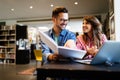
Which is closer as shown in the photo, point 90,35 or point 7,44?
point 90,35

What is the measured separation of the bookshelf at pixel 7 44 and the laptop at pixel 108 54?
31.0 feet

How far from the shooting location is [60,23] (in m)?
1.67

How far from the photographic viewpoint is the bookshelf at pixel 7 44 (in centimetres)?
1038

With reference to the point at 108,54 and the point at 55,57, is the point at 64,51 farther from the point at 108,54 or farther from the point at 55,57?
the point at 108,54

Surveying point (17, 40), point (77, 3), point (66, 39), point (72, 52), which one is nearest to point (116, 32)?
point (66, 39)

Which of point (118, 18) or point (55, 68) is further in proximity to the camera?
point (118, 18)

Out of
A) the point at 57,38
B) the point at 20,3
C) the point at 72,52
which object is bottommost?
the point at 72,52

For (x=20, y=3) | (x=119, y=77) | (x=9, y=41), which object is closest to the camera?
(x=119, y=77)

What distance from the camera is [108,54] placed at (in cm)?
124

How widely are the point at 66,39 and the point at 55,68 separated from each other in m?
0.77

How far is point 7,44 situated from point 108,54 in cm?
1006

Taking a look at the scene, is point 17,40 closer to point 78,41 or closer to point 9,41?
point 9,41

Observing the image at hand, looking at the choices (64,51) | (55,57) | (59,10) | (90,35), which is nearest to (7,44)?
(90,35)

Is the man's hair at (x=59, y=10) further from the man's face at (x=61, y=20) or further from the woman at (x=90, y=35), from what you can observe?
the woman at (x=90, y=35)
